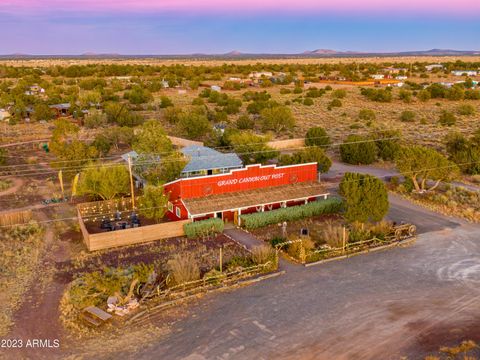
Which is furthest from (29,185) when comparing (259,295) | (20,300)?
(259,295)

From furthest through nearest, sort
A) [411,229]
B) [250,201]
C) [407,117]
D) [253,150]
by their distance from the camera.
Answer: [407,117], [253,150], [250,201], [411,229]

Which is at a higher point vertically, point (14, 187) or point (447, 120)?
point (447, 120)

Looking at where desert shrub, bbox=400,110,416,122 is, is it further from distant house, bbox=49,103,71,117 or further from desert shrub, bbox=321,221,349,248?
distant house, bbox=49,103,71,117

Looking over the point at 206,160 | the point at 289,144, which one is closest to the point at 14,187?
the point at 206,160

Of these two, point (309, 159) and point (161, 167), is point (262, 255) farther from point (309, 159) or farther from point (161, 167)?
point (309, 159)

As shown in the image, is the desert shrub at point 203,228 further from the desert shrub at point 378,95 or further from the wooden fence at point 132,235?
the desert shrub at point 378,95

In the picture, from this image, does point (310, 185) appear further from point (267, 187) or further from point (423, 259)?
point (423, 259)
